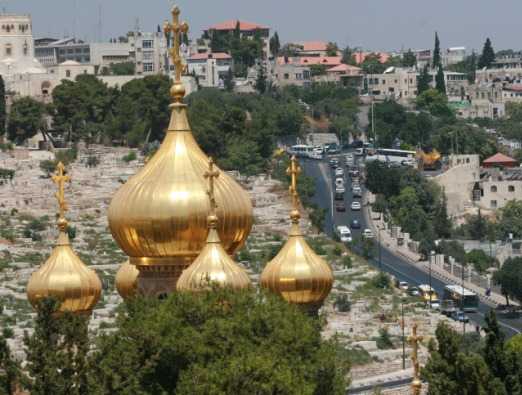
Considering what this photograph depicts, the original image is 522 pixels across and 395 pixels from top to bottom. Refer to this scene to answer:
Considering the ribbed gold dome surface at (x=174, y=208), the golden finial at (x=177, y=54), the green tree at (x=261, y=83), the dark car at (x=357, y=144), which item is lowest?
the dark car at (x=357, y=144)

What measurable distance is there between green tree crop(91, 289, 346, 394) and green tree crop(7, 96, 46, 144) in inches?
3808

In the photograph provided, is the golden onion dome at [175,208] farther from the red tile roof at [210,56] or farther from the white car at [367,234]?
the red tile roof at [210,56]

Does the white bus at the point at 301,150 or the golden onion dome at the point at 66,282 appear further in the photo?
the white bus at the point at 301,150

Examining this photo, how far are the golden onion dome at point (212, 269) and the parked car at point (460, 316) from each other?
4947 cm

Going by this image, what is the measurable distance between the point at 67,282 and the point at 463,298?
176 feet

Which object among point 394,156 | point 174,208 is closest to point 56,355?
point 174,208

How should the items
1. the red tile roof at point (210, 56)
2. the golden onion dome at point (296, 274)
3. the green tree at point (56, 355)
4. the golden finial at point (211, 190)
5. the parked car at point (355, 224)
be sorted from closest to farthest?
the green tree at point (56, 355)
the golden finial at point (211, 190)
the golden onion dome at point (296, 274)
the parked car at point (355, 224)
the red tile roof at point (210, 56)

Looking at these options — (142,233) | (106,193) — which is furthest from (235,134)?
(142,233)

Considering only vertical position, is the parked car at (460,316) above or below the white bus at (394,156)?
above

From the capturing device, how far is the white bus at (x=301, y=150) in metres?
151

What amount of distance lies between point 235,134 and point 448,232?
38.2ft

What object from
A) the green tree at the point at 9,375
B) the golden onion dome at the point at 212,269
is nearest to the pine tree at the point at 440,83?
the golden onion dome at the point at 212,269

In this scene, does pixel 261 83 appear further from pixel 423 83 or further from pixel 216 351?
pixel 216 351

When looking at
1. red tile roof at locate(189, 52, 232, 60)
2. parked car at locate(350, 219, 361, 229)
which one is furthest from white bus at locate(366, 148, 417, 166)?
red tile roof at locate(189, 52, 232, 60)
